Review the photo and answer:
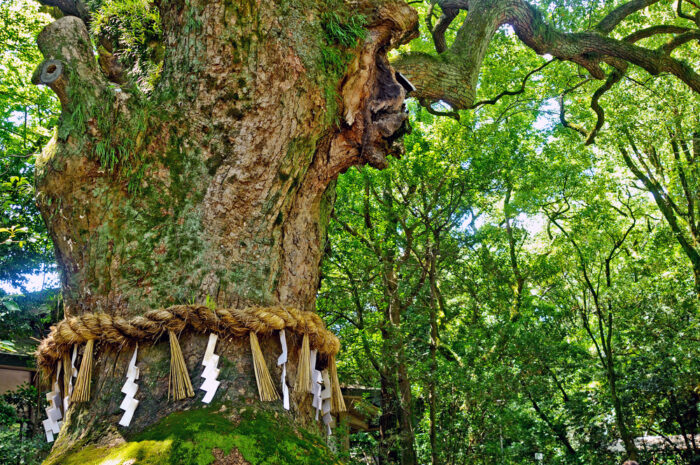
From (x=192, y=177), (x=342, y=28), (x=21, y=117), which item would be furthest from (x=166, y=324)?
(x=21, y=117)

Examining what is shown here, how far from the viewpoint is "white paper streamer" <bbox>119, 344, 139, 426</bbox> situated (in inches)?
74.6

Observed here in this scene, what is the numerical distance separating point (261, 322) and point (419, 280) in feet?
21.1

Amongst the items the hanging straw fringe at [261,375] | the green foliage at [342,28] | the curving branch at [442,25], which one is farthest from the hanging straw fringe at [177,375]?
the curving branch at [442,25]

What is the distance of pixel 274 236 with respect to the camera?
7.84 feet

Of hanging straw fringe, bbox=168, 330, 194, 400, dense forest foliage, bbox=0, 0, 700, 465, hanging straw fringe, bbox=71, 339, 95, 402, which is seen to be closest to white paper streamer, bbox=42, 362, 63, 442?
hanging straw fringe, bbox=71, 339, 95, 402

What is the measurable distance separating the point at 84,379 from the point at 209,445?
0.69 metres

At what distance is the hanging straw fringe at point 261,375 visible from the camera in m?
2.02

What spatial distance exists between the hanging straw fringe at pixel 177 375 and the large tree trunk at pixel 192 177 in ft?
0.15

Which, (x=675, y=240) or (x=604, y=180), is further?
(x=675, y=240)

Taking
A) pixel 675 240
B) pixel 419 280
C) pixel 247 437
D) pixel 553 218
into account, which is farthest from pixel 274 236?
pixel 675 240

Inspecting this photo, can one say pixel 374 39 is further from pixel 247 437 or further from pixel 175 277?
pixel 247 437

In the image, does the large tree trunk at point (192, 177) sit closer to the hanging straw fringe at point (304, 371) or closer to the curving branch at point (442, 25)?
the hanging straw fringe at point (304, 371)

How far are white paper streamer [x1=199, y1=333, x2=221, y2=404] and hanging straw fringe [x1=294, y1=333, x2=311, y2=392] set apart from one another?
39 cm

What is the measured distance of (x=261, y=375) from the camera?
2.04 m
